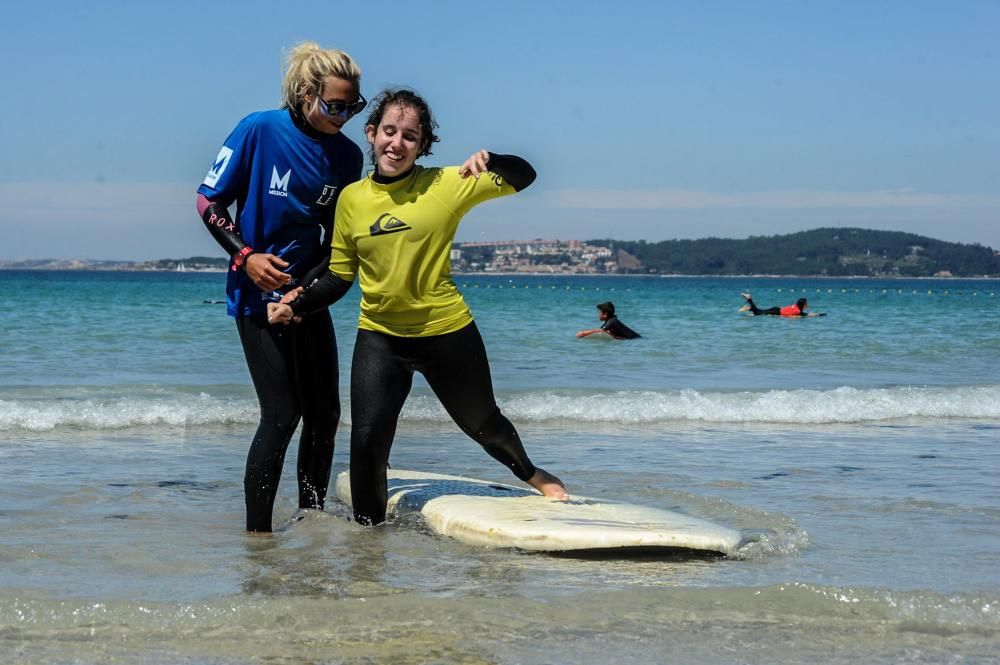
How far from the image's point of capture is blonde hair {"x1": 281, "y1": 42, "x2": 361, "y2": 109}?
4.65 meters

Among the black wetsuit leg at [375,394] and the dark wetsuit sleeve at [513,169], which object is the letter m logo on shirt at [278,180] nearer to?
the black wetsuit leg at [375,394]

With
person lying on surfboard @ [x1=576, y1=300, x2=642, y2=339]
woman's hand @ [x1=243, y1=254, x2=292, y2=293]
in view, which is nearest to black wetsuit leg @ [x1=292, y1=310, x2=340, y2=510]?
woman's hand @ [x1=243, y1=254, x2=292, y2=293]

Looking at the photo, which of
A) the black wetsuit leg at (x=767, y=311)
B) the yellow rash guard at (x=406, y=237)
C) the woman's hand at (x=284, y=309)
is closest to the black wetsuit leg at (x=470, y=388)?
the yellow rash guard at (x=406, y=237)

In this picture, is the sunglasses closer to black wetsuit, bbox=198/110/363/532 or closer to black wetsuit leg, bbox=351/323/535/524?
black wetsuit, bbox=198/110/363/532

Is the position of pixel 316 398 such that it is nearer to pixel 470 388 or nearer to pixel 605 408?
pixel 470 388

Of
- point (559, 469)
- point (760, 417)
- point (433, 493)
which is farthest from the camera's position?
point (760, 417)

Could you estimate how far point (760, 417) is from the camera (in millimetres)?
11000

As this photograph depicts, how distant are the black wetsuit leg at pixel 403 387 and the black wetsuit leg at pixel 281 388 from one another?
0.49 feet

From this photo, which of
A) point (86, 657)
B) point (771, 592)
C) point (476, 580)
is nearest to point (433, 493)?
point (476, 580)

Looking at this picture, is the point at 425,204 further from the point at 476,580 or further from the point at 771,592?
the point at 771,592

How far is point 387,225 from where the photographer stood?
4703 mm

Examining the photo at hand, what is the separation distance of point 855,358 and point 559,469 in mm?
13166

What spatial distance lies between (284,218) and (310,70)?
60cm

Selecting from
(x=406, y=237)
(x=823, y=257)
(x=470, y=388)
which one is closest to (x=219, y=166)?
(x=406, y=237)
